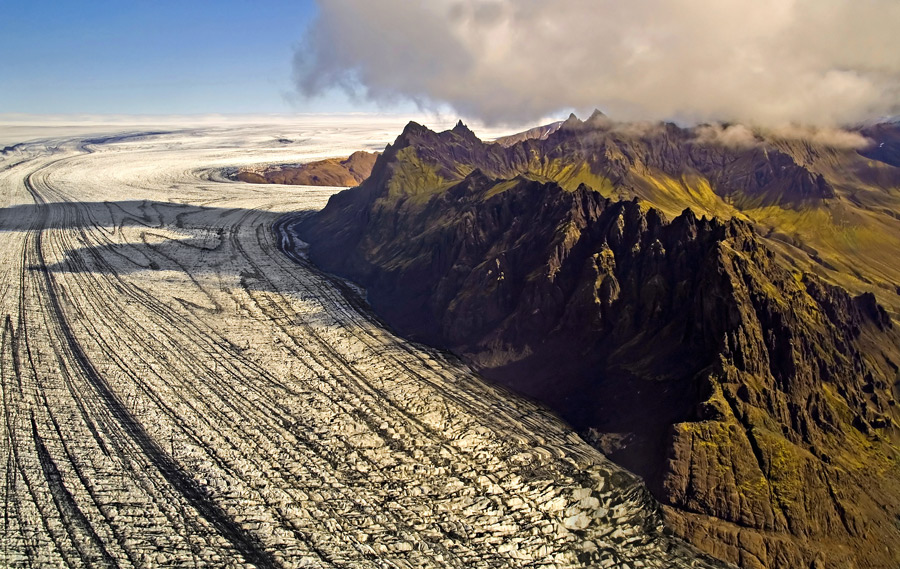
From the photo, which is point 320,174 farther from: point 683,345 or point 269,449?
point 683,345

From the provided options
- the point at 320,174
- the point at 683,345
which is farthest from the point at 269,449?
the point at 320,174

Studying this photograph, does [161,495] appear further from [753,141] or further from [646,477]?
[753,141]

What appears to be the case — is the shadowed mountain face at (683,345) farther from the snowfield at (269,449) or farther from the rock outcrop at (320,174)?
the rock outcrop at (320,174)

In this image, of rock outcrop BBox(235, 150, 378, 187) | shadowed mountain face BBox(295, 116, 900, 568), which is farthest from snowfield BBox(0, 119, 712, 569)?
rock outcrop BBox(235, 150, 378, 187)

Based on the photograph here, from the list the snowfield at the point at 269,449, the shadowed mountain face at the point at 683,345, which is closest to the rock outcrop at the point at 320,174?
the shadowed mountain face at the point at 683,345

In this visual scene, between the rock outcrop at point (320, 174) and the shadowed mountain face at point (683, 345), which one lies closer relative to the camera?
the shadowed mountain face at point (683, 345)

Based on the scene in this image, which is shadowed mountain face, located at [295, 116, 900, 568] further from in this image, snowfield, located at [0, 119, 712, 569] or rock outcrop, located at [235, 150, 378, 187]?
rock outcrop, located at [235, 150, 378, 187]
